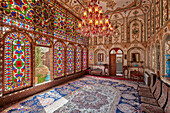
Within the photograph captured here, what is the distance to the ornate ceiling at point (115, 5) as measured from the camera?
5.24 meters

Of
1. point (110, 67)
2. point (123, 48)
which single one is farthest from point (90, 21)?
point (110, 67)

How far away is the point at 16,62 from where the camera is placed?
131 inches

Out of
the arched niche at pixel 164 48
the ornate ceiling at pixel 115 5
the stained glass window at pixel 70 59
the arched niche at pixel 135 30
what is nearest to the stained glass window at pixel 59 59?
the stained glass window at pixel 70 59

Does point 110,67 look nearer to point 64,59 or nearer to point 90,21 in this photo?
point 64,59

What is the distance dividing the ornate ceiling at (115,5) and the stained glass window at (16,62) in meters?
3.38

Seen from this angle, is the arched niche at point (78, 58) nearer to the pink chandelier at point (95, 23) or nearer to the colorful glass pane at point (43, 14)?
the colorful glass pane at point (43, 14)

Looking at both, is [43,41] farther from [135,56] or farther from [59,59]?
[135,56]

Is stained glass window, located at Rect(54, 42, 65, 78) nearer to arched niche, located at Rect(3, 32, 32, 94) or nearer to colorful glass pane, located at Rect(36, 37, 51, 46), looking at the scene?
colorful glass pane, located at Rect(36, 37, 51, 46)

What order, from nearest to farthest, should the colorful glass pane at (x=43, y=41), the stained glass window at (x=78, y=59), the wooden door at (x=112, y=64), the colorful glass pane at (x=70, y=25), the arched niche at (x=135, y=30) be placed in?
the colorful glass pane at (x=43, y=41)
the colorful glass pane at (x=70, y=25)
the arched niche at (x=135, y=30)
the stained glass window at (x=78, y=59)
the wooden door at (x=112, y=64)

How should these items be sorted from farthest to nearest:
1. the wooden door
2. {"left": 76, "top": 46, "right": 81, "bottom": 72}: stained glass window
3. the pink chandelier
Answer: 1. the wooden door
2. {"left": 76, "top": 46, "right": 81, "bottom": 72}: stained glass window
3. the pink chandelier

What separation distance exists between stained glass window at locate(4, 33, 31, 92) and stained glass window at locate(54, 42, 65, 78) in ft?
4.87

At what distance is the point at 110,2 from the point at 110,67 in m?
5.44

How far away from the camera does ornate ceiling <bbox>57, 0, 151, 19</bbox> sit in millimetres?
5238

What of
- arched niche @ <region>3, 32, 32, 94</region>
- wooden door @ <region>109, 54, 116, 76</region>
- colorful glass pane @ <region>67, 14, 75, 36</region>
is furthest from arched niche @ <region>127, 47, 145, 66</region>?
arched niche @ <region>3, 32, 32, 94</region>
